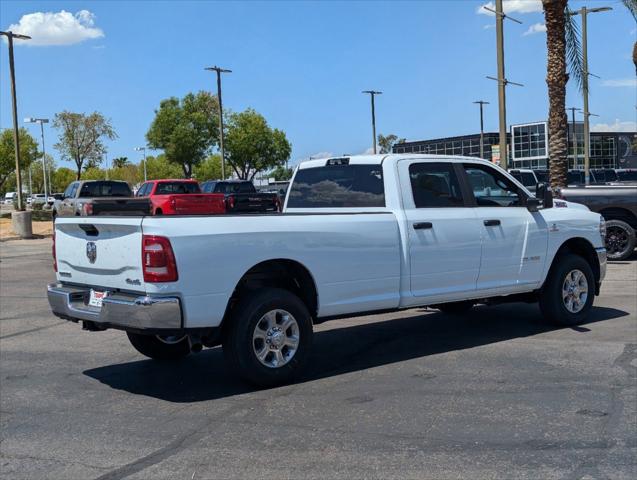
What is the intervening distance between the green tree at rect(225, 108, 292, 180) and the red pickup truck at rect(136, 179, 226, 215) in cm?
3752

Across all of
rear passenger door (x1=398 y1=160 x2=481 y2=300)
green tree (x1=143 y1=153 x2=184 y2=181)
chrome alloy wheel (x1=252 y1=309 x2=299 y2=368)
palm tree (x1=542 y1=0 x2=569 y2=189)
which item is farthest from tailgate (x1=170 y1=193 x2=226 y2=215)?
green tree (x1=143 y1=153 x2=184 y2=181)

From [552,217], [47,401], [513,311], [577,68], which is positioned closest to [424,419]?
[47,401]

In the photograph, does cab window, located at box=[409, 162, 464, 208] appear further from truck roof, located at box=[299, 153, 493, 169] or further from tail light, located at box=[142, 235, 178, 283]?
tail light, located at box=[142, 235, 178, 283]

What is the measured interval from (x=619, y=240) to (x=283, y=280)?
34.3 feet

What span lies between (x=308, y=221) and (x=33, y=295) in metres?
7.76

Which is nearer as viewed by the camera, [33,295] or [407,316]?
[407,316]

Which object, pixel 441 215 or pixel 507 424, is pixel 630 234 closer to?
pixel 441 215

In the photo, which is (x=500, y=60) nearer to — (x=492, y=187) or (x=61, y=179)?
(x=492, y=187)

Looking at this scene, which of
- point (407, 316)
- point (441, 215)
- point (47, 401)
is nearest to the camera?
point (47, 401)

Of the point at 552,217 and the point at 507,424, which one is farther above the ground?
the point at 552,217

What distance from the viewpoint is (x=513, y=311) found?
32.7ft

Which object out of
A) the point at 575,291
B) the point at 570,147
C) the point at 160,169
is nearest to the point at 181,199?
the point at 575,291

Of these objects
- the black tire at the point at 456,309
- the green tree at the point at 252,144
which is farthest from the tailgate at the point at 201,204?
→ the green tree at the point at 252,144

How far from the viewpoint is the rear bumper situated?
5656 mm
